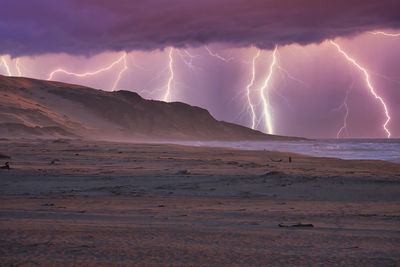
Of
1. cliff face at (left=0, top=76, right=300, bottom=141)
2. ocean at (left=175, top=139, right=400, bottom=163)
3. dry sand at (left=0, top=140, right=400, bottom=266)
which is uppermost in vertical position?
cliff face at (left=0, top=76, right=300, bottom=141)

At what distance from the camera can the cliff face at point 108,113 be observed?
72.8 meters

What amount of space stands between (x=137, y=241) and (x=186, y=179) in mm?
6512

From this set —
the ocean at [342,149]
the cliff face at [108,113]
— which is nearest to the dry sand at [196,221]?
the ocean at [342,149]

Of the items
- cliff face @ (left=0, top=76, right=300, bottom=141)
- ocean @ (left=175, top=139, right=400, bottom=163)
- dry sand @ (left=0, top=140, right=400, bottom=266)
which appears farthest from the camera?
cliff face @ (left=0, top=76, right=300, bottom=141)

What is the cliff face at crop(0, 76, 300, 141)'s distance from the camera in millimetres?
72838

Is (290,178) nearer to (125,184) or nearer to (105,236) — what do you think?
(125,184)

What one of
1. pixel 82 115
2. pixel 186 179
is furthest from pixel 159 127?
pixel 186 179

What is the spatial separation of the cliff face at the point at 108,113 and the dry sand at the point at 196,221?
5515 cm

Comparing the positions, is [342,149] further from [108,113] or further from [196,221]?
[108,113]

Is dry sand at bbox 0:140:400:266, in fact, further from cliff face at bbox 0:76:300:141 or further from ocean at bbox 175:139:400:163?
cliff face at bbox 0:76:300:141

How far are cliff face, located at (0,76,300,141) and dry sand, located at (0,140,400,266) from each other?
5515 cm

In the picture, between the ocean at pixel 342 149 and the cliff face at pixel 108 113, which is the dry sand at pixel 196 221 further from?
the cliff face at pixel 108 113

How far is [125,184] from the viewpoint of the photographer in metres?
9.87

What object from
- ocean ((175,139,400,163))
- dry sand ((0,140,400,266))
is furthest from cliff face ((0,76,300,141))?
dry sand ((0,140,400,266))
